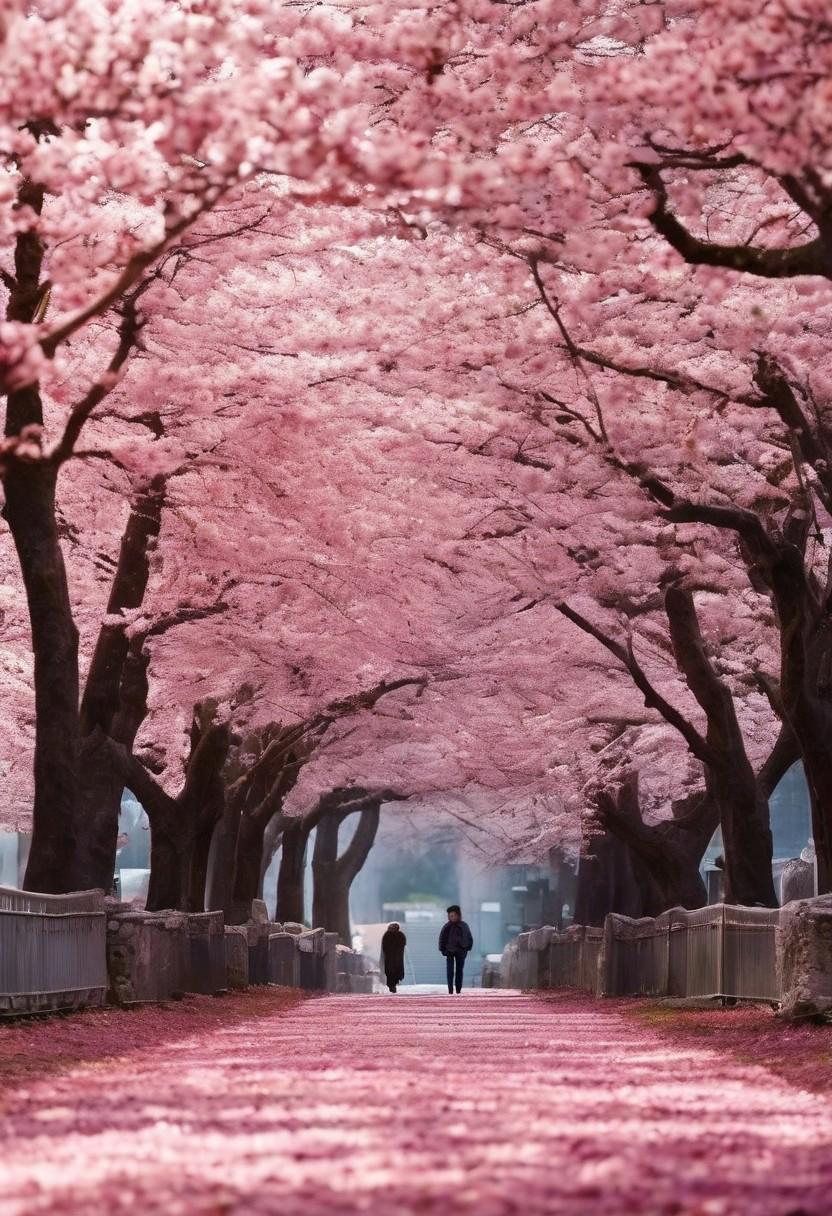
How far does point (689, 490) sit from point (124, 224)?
7025 millimetres

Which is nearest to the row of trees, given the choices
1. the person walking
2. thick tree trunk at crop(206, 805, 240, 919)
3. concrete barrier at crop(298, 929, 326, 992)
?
thick tree trunk at crop(206, 805, 240, 919)

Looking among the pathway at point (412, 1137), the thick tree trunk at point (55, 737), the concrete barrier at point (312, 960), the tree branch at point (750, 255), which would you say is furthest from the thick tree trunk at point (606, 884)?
the tree branch at point (750, 255)

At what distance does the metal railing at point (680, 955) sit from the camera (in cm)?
2078

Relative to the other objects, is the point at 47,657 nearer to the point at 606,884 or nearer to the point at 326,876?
the point at 606,884

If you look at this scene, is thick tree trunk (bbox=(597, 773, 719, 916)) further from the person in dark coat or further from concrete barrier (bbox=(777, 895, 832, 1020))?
concrete barrier (bbox=(777, 895, 832, 1020))

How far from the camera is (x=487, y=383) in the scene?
20.9 meters

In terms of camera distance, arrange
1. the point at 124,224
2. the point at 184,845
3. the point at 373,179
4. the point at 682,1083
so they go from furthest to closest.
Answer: the point at 184,845
the point at 124,224
the point at 682,1083
the point at 373,179

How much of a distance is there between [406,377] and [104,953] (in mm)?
7220

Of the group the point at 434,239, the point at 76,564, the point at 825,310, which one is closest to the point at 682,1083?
the point at 825,310

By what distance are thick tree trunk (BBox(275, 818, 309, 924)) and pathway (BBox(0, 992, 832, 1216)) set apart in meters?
32.7

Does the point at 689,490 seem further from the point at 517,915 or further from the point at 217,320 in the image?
the point at 517,915

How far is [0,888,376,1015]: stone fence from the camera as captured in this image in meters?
16.7

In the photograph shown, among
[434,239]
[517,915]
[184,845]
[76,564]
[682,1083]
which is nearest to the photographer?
[682,1083]

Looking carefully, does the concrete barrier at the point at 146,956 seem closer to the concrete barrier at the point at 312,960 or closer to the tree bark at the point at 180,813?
the tree bark at the point at 180,813
